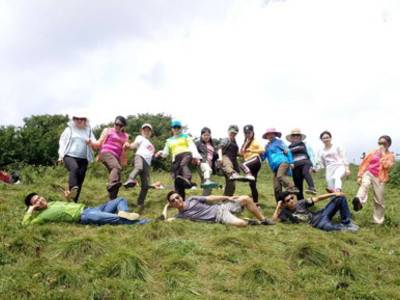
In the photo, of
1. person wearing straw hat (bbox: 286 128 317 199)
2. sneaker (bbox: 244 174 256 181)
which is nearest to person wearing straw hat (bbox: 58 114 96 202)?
sneaker (bbox: 244 174 256 181)

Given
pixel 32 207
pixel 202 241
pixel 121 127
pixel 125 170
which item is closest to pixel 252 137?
pixel 121 127

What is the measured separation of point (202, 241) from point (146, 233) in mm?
986

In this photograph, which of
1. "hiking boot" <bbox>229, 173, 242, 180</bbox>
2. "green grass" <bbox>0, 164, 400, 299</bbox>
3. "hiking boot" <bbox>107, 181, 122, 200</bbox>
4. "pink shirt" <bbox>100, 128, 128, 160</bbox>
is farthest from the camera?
"pink shirt" <bbox>100, 128, 128, 160</bbox>

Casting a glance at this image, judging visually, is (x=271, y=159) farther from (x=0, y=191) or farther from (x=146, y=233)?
(x=0, y=191)

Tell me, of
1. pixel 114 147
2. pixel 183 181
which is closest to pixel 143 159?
pixel 114 147

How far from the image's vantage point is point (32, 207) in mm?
8242

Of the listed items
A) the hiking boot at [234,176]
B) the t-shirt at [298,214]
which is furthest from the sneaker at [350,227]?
the hiking boot at [234,176]

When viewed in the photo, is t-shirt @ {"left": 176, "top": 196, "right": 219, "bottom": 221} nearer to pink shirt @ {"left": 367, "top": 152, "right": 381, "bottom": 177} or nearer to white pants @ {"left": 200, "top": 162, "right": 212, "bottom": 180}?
white pants @ {"left": 200, "top": 162, "right": 212, "bottom": 180}

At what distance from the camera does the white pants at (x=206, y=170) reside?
1028 cm

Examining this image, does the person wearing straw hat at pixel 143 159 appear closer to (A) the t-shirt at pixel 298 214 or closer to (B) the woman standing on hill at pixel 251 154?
(B) the woman standing on hill at pixel 251 154

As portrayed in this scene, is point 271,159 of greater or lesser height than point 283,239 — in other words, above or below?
above

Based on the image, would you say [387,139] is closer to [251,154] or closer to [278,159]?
[278,159]

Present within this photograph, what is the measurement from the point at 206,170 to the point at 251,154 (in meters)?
1.16

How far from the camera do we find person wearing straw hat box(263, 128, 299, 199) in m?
10.1
